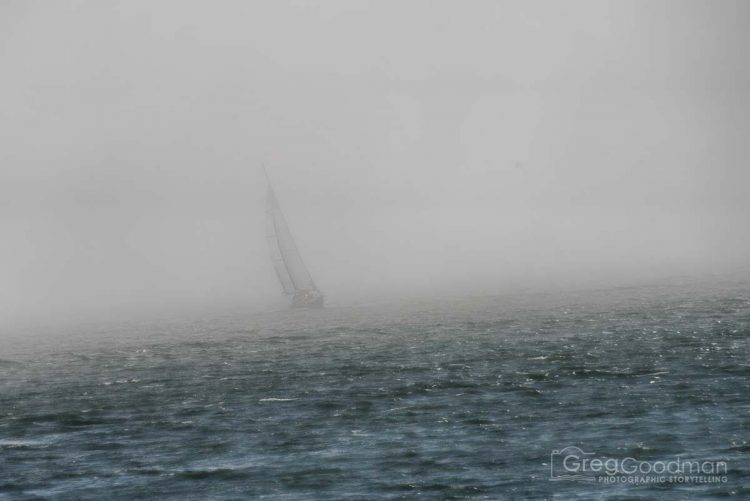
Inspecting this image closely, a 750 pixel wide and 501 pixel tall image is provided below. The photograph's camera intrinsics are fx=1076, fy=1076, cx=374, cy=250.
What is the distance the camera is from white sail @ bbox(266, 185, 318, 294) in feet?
637

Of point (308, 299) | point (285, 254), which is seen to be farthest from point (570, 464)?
point (285, 254)

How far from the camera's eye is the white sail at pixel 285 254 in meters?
194

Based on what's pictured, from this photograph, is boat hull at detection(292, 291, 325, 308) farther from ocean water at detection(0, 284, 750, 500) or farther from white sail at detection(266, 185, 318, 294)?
ocean water at detection(0, 284, 750, 500)

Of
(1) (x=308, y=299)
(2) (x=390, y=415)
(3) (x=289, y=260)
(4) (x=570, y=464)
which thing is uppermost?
(3) (x=289, y=260)

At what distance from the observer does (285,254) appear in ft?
638

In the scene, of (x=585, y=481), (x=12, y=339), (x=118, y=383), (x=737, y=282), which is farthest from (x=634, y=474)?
(x=737, y=282)

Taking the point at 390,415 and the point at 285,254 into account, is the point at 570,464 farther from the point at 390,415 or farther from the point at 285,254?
the point at 285,254

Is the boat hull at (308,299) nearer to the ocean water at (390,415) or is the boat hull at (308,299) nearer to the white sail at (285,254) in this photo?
the white sail at (285,254)

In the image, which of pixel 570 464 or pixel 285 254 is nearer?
pixel 570 464

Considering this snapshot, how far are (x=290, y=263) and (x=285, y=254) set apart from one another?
6.11 ft

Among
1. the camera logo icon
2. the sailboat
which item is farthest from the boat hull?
the camera logo icon

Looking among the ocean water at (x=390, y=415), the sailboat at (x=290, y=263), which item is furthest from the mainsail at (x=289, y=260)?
the ocean water at (x=390, y=415)

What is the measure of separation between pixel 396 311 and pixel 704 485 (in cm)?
12949

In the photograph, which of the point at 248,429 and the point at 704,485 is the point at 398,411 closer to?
the point at 248,429
